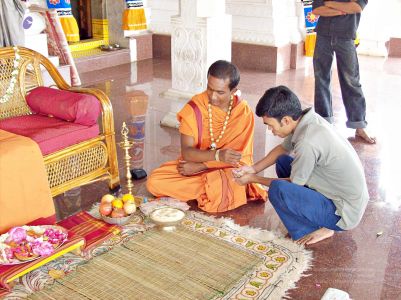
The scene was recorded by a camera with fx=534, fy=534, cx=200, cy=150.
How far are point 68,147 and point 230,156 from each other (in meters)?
1.06

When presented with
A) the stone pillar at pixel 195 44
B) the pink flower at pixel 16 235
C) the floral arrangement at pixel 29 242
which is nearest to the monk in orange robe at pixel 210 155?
the floral arrangement at pixel 29 242

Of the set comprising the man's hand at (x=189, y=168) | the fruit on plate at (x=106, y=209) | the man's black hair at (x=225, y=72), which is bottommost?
the fruit on plate at (x=106, y=209)

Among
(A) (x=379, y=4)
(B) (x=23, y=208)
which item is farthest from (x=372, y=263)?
(A) (x=379, y=4)

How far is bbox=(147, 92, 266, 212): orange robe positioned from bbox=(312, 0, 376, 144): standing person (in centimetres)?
162

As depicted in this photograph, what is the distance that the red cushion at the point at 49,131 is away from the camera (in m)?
3.39

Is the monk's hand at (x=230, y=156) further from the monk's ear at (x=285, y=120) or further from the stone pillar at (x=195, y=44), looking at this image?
the stone pillar at (x=195, y=44)

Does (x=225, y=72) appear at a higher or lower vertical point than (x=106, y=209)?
higher

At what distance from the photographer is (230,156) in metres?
3.42

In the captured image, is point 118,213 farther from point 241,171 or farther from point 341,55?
point 341,55

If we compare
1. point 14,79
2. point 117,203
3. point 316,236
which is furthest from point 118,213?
point 14,79

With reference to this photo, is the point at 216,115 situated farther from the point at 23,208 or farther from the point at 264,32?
the point at 264,32

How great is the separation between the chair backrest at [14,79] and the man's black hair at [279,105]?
77.1 inches

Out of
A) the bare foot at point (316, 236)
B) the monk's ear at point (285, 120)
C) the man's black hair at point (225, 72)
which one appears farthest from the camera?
the man's black hair at point (225, 72)

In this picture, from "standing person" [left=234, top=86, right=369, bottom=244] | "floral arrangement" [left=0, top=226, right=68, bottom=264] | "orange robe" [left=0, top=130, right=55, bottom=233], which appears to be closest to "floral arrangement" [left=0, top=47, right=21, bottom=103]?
"orange robe" [left=0, top=130, right=55, bottom=233]
